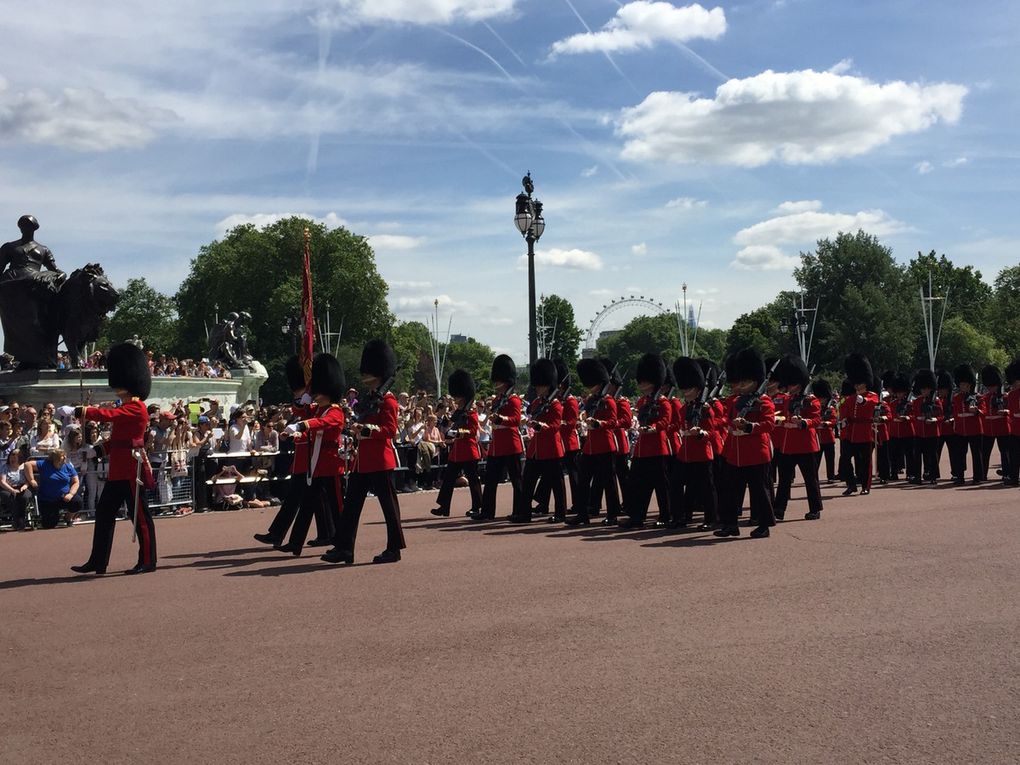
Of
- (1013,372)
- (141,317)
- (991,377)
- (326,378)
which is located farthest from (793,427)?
(141,317)

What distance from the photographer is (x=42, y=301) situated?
18.7 m

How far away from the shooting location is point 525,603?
6816 millimetres

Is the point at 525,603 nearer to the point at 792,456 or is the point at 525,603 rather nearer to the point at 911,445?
the point at 792,456

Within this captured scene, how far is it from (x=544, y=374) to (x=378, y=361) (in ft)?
11.4

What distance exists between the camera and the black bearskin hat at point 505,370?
1257cm

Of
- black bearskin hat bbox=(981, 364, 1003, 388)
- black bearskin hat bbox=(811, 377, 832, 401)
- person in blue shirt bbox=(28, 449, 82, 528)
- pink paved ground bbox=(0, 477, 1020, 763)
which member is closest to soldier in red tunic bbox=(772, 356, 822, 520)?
pink paved ground bbox=(0, 477, 1020, 763)

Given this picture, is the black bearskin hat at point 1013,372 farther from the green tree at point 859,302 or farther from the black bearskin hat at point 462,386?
the green tree at point 859,302

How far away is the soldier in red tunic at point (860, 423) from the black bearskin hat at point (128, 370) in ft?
30.1

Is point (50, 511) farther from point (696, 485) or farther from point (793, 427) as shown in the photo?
point (793, 427)

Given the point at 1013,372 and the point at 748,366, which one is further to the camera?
the point at 1013,372

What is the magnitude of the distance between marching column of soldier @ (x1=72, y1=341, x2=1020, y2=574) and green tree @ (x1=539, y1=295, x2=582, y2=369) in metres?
69.6

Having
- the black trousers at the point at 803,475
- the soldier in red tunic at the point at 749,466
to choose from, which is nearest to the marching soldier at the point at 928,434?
the black trousers at the point at 803,475

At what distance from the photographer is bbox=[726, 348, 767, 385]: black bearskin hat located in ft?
34.9

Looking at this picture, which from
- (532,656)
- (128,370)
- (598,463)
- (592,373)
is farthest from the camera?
(592,373)
